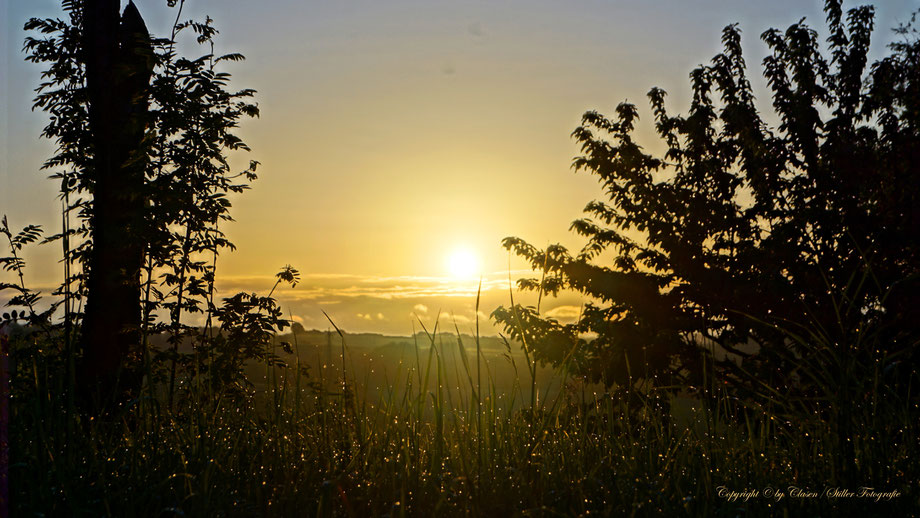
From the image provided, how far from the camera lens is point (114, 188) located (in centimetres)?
816

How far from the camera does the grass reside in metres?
3.05

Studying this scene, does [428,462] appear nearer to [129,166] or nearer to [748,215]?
[129,166]

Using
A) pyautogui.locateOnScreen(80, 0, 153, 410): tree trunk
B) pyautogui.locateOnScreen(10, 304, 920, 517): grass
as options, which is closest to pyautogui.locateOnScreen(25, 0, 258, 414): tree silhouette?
pyautogui.locateOnScreen(80, 0, 153, 410): tree trunk

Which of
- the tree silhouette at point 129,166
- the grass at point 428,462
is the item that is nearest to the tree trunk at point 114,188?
the tree silhouette at point 129,166

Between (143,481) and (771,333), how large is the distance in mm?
10125

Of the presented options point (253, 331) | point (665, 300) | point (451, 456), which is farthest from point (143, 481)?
point (665, 300)

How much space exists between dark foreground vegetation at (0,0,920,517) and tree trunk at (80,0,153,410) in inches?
1.1

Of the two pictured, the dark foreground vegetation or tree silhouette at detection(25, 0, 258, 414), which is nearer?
the dark foreground vegetation

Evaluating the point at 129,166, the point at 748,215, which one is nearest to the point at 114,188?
the point at 129,166

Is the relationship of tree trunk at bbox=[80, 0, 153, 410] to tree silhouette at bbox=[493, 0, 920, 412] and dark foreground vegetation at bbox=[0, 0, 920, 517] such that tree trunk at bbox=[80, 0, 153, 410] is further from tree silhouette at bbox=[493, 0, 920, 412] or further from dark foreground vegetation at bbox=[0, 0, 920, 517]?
tree silhouette at bbox=[493, 0, 920, 412]

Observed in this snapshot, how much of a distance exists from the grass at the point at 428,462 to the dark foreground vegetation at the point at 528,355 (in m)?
0.02

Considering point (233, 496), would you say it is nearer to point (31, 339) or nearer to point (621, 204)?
point (31, 339)

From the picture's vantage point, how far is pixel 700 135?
631 inches

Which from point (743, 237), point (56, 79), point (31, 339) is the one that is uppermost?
point (56, 79)
